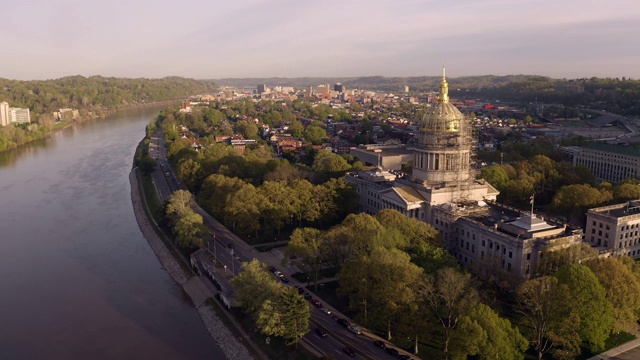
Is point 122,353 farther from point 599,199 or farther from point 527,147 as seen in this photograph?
point 527,147

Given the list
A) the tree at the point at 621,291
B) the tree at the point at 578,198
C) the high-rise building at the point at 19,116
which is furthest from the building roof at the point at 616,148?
the high-rise building at the point at 19,116

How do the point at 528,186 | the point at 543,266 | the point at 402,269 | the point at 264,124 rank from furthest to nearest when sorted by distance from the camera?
1. the point at 264,124
2. the point at 528,186
3. the point at 543,266
4. the point at 402,269

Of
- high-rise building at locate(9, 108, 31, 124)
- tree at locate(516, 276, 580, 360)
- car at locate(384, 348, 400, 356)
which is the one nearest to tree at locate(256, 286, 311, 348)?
car at locate(384, 348, 400, 356)

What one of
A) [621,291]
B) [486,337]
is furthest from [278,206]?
[621,291]

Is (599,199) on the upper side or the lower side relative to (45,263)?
upper

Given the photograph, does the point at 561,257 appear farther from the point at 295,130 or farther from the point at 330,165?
the point at 295,130

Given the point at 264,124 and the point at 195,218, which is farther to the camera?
the point at 264,124

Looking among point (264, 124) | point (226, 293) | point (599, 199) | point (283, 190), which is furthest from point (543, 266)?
point (264, 124)

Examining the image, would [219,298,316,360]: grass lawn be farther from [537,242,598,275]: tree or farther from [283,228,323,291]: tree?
[537,242,598,275]: tree
